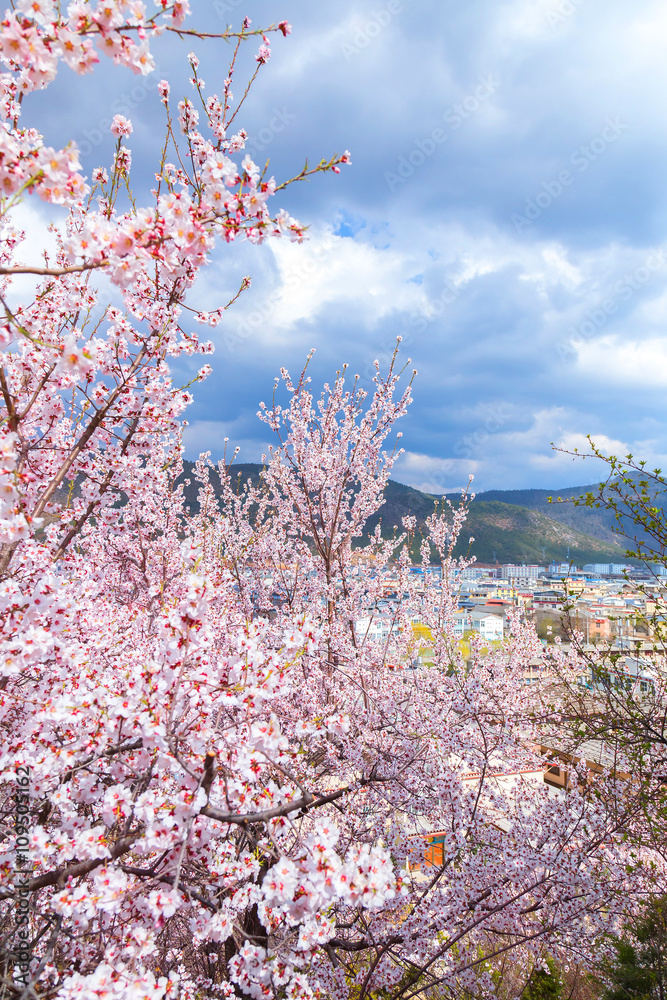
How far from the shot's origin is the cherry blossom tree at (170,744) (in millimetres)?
1989

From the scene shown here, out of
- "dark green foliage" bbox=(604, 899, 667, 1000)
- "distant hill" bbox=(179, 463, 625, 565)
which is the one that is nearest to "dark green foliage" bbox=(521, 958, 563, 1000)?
"dark green foliage" bbox=(604, 899, 667, 1000)

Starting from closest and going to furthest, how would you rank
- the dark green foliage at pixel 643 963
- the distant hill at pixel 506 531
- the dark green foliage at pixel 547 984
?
1. the dark green foliage at pixel 643 963
2. the dark green foliage at pixel 547 984
3. the distant hill at pixel 506 531

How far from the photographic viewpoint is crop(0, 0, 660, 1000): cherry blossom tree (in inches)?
78.3

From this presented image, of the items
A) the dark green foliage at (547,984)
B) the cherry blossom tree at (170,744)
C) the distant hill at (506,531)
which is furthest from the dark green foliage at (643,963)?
the distant hill at (506,531)

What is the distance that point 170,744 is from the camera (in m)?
2.17

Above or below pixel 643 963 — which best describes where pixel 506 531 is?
above

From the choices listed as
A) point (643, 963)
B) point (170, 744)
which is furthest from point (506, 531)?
point (170, 744)

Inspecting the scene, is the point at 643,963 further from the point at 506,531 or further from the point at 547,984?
the point at 506,531

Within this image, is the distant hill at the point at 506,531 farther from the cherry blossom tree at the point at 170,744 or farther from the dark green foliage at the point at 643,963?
the cherry blossom tree at the point at 170,744

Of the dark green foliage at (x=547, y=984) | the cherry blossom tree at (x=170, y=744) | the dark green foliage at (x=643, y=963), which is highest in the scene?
the cherry blossom tree at (x=170, y=744)

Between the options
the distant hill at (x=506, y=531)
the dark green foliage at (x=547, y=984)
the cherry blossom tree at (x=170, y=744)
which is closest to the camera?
the cherry blossom tree at (x=170, y=744)

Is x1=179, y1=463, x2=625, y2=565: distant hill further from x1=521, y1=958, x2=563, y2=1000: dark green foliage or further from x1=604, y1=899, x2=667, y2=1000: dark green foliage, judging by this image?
x1=604, y1=899, x2=667, y2=1000: dark green foliage

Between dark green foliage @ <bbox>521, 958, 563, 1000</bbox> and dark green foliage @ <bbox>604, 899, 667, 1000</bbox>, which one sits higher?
dark green foliage @ <bbox>604, 899, 667, 1000</bbox>

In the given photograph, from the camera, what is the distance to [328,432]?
8.57 meters
